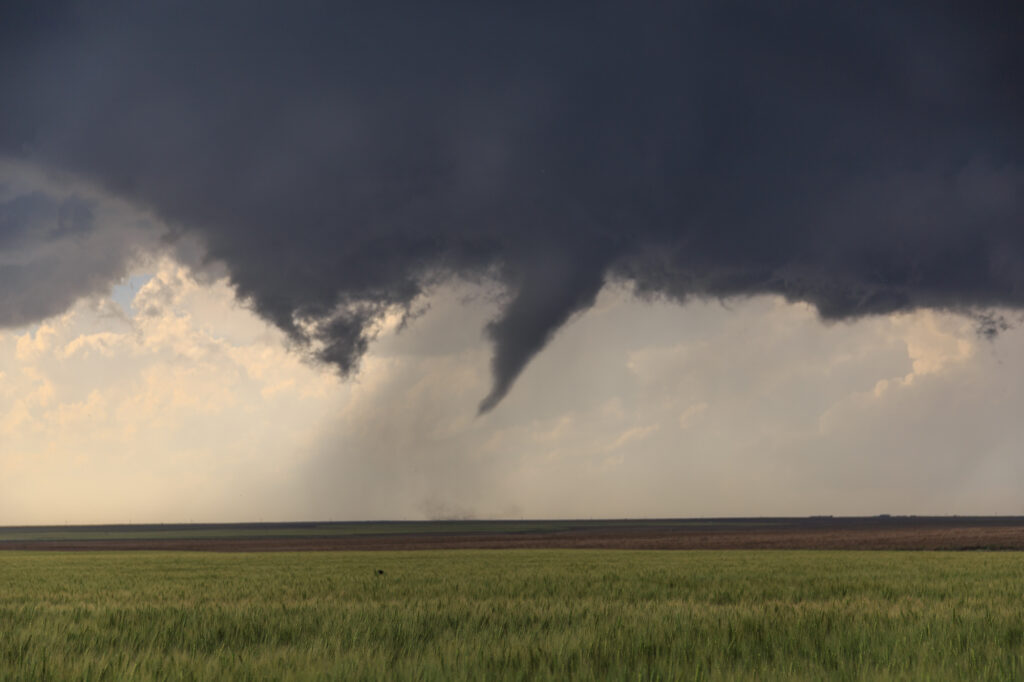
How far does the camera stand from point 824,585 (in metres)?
16.5

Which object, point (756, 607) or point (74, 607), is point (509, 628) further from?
point (74, 607)

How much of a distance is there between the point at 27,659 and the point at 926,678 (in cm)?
770

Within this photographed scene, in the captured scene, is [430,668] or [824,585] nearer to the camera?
[430,668]

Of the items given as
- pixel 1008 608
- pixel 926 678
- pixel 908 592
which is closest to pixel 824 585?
pixel 908 592

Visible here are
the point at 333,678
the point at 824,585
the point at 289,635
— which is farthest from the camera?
the point at 824,585

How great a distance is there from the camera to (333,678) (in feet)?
18.0

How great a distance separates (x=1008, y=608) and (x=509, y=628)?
7.84m

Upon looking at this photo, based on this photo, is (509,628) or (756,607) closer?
(509,628)

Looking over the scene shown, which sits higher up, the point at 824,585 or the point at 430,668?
the point at 430,668

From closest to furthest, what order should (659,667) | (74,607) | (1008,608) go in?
(659,667), (1008,608), (74,607)

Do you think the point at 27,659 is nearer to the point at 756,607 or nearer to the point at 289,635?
the point at 289,635

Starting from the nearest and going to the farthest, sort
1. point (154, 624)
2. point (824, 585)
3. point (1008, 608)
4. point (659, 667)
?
point (659, 667), point (154, 624), point (1008, 608), point (824, 585)

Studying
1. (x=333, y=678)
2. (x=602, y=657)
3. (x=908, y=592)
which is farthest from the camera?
(x=908, y=592)

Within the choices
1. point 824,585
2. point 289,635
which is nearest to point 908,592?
point 824,585
